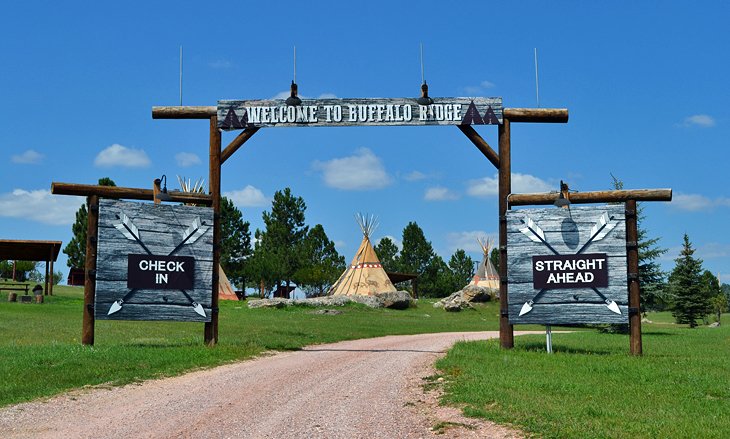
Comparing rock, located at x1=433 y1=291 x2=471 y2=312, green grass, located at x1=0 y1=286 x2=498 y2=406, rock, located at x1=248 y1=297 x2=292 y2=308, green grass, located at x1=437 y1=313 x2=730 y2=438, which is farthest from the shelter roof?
green grass, located at x1=437 y1=313 x2=730 y2=438

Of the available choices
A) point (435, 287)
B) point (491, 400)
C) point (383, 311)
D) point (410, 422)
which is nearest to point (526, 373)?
point (491, 400)

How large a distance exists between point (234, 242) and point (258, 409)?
231ft

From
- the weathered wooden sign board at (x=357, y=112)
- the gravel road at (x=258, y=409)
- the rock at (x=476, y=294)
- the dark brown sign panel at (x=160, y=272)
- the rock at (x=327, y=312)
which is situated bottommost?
the rock at (x=327, y=312)

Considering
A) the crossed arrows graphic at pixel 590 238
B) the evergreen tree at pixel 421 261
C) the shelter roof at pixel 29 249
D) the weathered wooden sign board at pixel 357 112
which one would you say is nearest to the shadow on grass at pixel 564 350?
the crossed arrows graphic at pixel 590 238

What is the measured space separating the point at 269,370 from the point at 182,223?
18.6 ft

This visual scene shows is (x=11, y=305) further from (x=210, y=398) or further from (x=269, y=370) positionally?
(x=210, y=398)

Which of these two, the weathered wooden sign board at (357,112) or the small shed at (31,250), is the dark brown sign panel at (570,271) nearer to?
the weathered wooden sign board at (357,112)

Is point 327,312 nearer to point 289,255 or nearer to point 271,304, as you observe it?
point 271,304

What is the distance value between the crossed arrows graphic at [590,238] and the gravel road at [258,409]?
435 centimetres

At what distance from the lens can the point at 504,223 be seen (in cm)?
1739

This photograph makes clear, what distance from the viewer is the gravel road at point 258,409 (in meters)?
8.44

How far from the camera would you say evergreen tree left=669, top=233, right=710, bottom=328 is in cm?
4784

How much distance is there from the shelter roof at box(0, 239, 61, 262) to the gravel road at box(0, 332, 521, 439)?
32289 millimetres

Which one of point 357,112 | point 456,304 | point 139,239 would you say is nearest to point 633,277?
point 357,112
